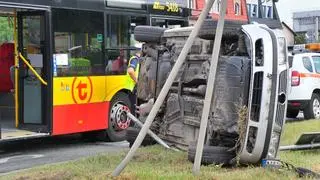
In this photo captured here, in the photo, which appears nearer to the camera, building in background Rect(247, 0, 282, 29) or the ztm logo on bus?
the ztm logo on bus

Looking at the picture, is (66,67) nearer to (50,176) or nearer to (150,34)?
(150,34)

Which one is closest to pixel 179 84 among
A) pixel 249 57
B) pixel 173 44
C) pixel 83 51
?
pixel 173 44

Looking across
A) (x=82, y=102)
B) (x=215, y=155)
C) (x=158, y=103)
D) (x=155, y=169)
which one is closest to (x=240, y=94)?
(x=215, y=155)

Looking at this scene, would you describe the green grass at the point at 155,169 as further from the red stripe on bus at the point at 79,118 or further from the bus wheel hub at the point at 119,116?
the bus wheel hub at the point at 119,116

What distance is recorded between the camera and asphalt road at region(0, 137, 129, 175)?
377 inches

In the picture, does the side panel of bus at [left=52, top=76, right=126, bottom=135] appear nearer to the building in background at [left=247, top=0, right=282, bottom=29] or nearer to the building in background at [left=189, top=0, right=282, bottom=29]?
the building in background at [left=189, top=0, right=282, bottom=29]

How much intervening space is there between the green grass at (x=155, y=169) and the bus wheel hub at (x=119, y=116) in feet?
13.0

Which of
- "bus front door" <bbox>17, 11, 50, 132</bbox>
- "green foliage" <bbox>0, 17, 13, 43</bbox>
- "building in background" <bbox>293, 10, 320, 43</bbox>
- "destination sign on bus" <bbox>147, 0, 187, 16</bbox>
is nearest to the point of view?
"bus front door" <bbox>17, 11, 50, 132</bbox>

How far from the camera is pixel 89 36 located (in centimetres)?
1091

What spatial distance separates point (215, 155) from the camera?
6.62 metres

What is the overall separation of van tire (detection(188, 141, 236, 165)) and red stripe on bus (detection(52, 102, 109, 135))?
4.00 metres

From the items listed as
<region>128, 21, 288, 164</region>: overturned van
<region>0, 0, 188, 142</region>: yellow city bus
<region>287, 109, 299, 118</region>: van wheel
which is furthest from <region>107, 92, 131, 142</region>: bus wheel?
<region>287, 109, 299, 118</region>: van wheel

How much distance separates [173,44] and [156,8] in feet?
15.4

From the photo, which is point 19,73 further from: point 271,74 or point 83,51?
point 271,74
